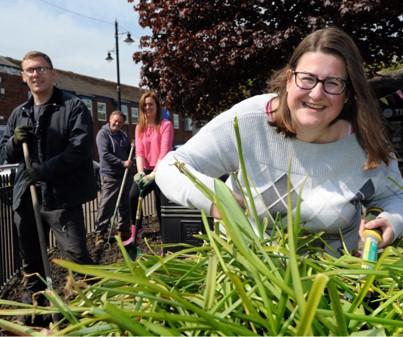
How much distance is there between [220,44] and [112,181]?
349 cm

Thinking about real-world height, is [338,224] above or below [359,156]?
below

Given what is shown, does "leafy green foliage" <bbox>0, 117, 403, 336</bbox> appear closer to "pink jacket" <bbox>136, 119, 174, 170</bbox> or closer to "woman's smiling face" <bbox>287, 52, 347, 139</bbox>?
"woman's smiling face" <bbox>287, 52, 347, 139</bbox>

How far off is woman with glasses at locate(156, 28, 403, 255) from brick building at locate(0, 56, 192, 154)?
86.3ft

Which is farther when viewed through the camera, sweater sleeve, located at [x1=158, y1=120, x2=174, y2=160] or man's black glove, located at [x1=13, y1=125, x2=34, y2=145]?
sweater sleeve, located at [x1=158, y1=120, x2=174, y2=160]

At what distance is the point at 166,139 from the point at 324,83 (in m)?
4.33

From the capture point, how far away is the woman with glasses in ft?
5.74

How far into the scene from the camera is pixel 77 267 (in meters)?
0.70

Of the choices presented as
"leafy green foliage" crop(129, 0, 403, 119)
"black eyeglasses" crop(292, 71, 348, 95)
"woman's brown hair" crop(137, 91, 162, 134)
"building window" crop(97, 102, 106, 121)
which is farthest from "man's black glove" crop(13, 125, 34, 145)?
"building window" crop(97, 102, 106, 121)

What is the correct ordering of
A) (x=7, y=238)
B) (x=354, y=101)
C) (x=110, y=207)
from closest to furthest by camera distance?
1. (x=354, y=101)
2. (x=7, y=238)
3. (x=110, y=207)

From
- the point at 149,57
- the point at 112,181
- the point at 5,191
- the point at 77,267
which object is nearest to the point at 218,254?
the point at 77,267

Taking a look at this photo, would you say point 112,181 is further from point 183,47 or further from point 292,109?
point 292,109

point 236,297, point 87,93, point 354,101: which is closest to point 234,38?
point 354,101

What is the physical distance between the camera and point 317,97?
172 centimetres

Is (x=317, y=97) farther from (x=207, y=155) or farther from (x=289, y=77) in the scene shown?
(x=207, y=155)
